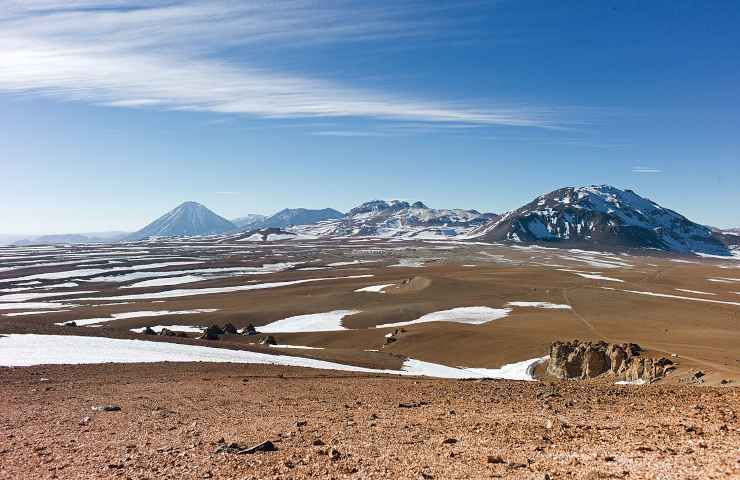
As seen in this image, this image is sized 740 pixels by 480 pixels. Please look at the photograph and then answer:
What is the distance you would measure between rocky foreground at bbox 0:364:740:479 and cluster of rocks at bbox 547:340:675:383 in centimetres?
1009

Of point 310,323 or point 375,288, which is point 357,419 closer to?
point 310,323

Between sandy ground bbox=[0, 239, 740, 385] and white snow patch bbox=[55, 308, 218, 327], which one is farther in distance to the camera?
white snow patch bbox=[55, 308, 218, 327]

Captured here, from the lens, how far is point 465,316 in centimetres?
6900

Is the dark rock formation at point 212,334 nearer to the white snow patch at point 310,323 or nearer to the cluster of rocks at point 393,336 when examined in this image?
the white snow patch at point 310,323

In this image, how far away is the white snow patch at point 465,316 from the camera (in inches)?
2589

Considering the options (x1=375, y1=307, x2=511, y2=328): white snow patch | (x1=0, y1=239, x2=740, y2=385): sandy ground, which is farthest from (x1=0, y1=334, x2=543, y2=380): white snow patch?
(x1=375, y1=307, x2=511, y2=328): white snow patch

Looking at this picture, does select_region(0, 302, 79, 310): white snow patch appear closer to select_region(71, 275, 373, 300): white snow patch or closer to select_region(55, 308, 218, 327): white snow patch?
select_region(71, 275, 373, 300): white snow patch

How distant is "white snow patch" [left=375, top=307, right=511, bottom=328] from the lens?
6575 centimetres

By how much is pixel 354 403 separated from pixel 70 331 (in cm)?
2508

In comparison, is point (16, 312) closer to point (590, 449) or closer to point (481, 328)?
point (481, 328)

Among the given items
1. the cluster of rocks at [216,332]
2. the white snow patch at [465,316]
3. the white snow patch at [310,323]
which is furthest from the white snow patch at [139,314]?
the white snow patch at [465,316]

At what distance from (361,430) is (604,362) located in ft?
86.6

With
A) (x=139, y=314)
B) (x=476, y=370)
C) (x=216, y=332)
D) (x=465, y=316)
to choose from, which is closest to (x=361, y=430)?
(x=476, y=370)

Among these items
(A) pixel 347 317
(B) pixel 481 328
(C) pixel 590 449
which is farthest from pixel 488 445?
(A) pixel 347 317
